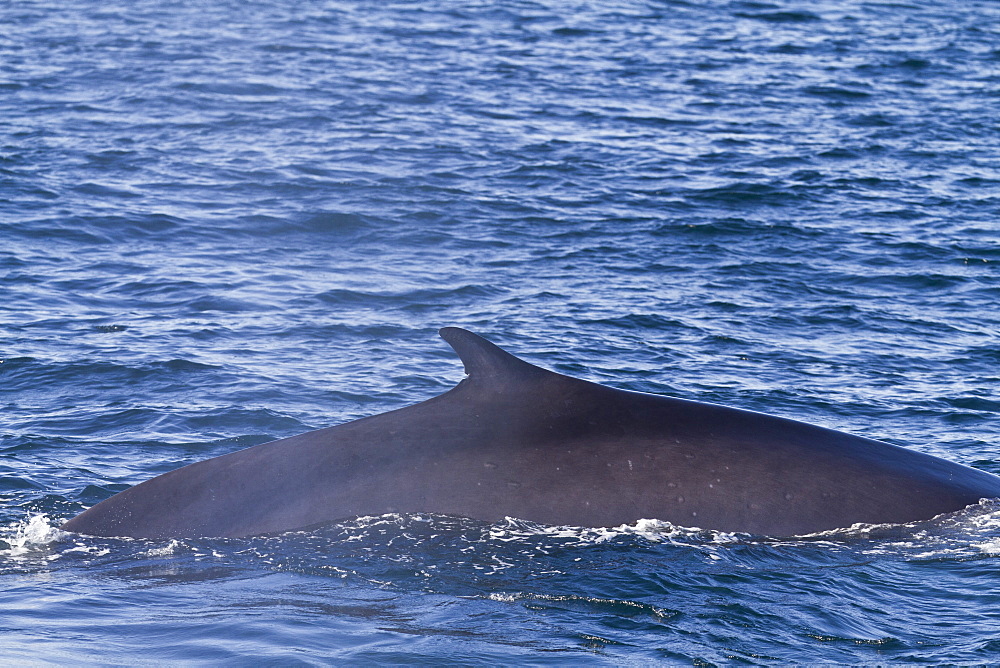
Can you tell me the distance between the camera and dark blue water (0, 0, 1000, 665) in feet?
25.9

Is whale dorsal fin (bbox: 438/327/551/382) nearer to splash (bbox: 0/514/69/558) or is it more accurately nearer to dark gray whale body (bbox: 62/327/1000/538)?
dark gray whale body (bbox: 62/327/1000/538)

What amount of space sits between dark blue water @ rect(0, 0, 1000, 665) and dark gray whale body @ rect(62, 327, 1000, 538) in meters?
0.16

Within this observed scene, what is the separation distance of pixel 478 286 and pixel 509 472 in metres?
8.72

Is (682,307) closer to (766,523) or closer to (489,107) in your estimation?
(766,523)

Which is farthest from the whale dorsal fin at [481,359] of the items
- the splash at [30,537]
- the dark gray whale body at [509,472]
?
the splash at [30,537]

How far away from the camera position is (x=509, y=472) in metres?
8.26

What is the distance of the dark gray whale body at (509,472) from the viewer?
8250 millimetres

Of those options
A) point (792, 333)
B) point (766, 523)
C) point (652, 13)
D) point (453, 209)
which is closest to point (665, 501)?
point (766, 523)

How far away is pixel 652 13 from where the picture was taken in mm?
38219

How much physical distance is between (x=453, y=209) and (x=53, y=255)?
5.79 metres

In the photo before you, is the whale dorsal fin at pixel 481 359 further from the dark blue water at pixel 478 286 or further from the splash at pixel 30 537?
the splash at pixel 30 537

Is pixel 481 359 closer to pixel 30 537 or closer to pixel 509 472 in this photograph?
pixel 509 472

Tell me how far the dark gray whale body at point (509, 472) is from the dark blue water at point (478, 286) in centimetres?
16

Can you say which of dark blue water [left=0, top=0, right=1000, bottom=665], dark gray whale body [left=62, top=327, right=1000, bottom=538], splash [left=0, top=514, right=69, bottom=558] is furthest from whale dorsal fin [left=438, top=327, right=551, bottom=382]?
splash [left=0, top=514, right=69, bottom=558]
